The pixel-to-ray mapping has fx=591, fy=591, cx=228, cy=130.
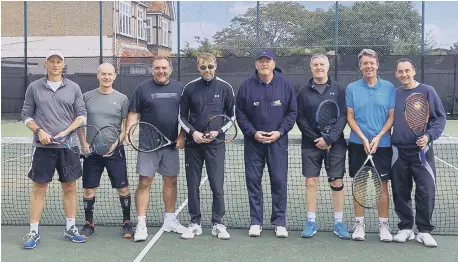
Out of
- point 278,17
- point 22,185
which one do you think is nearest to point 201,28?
point 278,17

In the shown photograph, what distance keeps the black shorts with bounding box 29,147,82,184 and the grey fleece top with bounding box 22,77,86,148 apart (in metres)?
0.05

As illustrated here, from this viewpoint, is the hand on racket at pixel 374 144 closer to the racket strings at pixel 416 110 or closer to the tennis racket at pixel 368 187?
the tennis racket at pixel 368 187

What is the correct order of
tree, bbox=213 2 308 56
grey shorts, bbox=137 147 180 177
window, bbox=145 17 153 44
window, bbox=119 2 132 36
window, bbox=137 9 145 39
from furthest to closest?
1. window, bbox=137 9 145 39
2. window, bbox=119 2 132 36
3. window, bbox=145 17 153 44
4. tree, bbox=213 2 308 56
5. grey shorts, bbox=137 147 180 177

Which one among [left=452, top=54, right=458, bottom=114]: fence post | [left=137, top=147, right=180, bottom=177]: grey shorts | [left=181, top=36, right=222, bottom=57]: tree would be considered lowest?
[left=137, top=147, right=180, bottom=177]: grey shorts

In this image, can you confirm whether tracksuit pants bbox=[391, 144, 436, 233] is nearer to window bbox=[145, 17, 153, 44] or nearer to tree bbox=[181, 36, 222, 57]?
tree bbox=[181, 36, 222, 57]

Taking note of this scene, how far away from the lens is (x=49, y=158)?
4.55m

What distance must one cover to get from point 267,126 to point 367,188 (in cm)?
92

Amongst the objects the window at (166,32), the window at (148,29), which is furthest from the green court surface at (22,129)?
the window at (148,29)

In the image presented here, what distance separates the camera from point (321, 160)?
4.84 m

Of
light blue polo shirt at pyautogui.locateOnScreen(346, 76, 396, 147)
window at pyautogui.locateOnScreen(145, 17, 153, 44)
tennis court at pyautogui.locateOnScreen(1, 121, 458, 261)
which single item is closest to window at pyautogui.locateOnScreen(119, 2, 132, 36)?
window at pyautogui.locateOnScreen(145, 17, 153, 44)

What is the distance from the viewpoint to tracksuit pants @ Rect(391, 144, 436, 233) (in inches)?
178

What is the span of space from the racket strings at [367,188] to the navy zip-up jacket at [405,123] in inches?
12.5

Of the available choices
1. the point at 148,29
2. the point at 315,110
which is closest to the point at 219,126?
the point at 315,110

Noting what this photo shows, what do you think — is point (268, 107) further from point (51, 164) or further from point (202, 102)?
point (51, 164)
